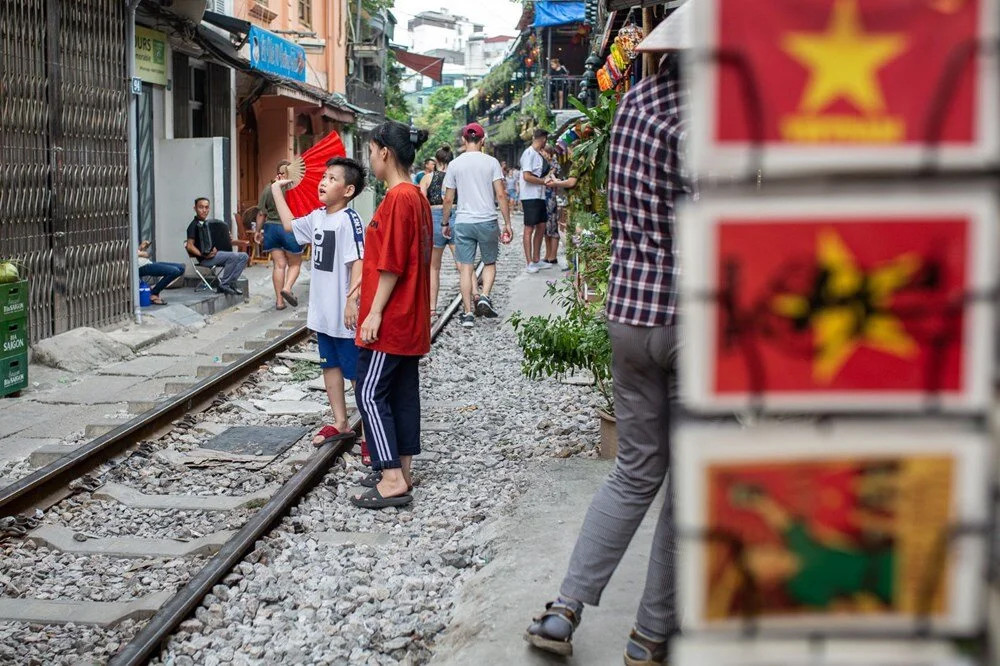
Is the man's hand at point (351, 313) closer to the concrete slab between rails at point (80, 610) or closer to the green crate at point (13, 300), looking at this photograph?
the concrete slab between rails at point (80, 610)

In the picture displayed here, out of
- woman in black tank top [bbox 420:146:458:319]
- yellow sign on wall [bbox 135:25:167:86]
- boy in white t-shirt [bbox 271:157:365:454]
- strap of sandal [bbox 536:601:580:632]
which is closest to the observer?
strap of sandal [bbox 536:601:580:632]

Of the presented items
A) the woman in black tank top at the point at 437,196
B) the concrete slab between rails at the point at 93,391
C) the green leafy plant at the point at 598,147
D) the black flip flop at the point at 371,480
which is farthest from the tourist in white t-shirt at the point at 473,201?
the black flip flop at the point at 371,480

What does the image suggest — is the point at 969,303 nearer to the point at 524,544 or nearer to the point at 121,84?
the point at 524,544

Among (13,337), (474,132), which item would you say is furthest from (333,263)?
(474,132)

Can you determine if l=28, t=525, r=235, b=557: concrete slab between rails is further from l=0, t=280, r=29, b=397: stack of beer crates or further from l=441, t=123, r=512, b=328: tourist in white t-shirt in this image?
l=441, t=123, r=512, b=328: tourist in white t-shirt

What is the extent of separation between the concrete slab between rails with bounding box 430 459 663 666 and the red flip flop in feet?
5.39

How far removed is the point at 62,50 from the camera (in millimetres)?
11625

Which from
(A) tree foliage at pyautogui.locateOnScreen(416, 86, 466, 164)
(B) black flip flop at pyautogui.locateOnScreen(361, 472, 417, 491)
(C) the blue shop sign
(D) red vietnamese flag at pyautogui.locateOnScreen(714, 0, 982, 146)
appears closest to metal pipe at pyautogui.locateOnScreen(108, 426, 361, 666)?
(B) black flip flop at pyautogui.locateOnScreen(361, 472, 417, 491)

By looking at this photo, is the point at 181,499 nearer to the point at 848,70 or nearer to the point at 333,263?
the point at 333,263

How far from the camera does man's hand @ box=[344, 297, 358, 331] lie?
6.59 metres

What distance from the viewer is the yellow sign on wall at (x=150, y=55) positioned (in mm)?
15969

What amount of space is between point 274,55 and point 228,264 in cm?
474

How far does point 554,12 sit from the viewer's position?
31.3 metres

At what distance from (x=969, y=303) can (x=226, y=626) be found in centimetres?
377
